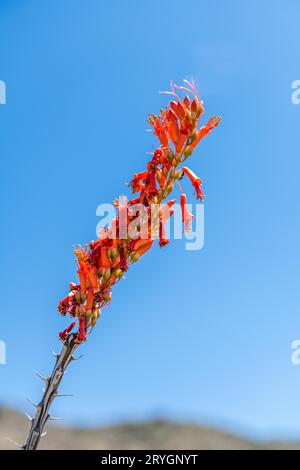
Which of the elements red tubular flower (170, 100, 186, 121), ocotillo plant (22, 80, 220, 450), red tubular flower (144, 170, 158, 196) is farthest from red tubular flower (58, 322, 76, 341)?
red tubular flower (170, 100, 186, 121)

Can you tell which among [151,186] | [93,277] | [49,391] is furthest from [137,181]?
[49,391]

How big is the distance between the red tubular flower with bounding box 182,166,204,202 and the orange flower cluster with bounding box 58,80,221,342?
0.01m

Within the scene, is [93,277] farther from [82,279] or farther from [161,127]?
[161,127]

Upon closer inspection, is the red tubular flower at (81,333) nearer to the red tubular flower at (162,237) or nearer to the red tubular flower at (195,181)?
the red tubular flower at (162,237)

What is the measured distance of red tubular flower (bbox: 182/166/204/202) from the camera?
595 cm

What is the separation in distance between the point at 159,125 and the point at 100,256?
1858 mm

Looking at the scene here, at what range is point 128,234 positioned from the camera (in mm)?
5375

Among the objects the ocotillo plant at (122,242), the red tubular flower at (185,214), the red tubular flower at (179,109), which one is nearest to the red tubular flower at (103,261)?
the ocotillo plant at (122,242)

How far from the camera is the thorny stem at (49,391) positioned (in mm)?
4832

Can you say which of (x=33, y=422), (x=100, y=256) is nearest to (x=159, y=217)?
(x=100, y=256)

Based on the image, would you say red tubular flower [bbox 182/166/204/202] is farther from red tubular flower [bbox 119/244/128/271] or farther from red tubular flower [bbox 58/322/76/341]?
red tubular flower [bbox 58/322/76/341]
